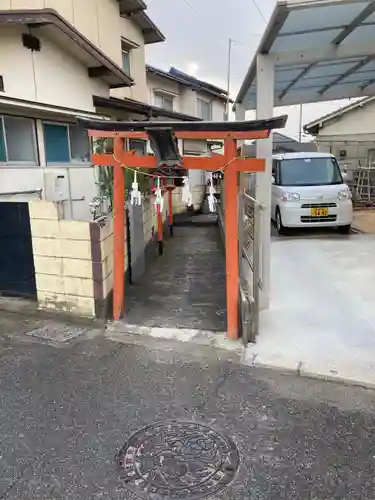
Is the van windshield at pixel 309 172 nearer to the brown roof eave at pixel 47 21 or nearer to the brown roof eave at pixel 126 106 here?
the brown roof eave at pixel 126 106

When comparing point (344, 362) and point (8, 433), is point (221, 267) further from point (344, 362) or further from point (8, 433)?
point (8, 433)

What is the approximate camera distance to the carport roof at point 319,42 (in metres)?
3.99

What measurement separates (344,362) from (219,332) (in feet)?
4.75

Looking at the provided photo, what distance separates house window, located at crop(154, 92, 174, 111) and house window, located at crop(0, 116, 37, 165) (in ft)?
33.5

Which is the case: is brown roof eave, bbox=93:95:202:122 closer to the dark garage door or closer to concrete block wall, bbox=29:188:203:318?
the dark garage door

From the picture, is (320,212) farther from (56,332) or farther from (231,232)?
(56,332)

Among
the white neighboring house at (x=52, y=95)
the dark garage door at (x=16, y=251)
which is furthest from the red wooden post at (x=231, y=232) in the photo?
the white neighboring house at (x=52, y=95)

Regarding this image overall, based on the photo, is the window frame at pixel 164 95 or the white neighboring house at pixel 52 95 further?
the window frame at pixel 164 95

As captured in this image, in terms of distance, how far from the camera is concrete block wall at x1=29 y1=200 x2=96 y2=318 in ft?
17.1

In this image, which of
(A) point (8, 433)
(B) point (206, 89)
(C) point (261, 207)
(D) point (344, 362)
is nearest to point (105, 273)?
(C) point (261, 207)

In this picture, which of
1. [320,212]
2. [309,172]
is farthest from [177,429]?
[309,172]

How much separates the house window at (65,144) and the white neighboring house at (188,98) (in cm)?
723

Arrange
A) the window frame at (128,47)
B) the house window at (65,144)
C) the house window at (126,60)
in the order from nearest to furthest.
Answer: the house window at (65,144) < the window frame at (128,47) < the house window at (126,60)

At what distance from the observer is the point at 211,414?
A: 3270 millimetres
